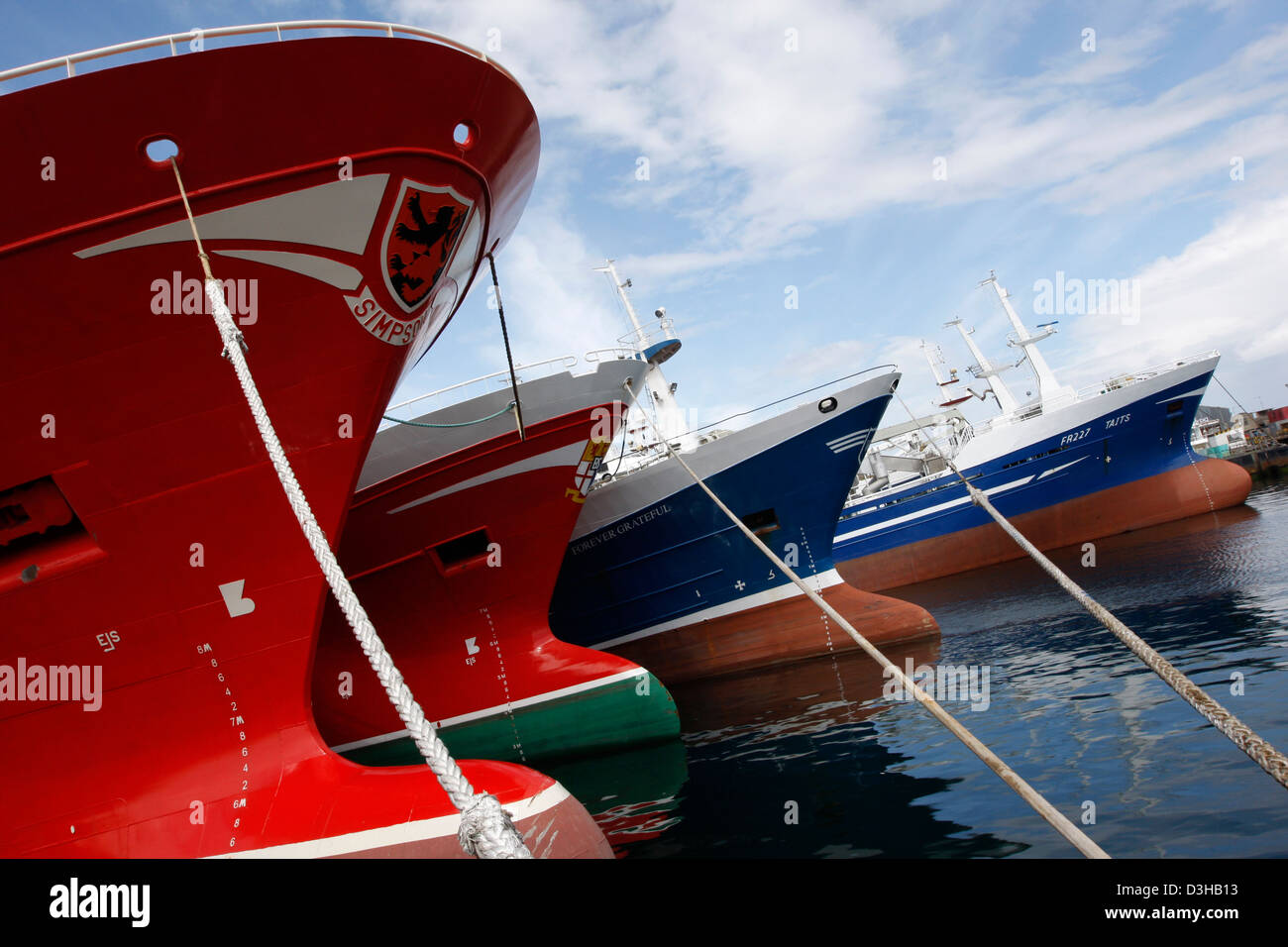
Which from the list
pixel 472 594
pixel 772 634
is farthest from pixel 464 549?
pixel 772 634

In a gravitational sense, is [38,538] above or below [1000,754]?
above

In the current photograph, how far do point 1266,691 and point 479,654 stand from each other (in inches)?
348

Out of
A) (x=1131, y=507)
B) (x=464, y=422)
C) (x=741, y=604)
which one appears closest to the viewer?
(x=464, y=422)

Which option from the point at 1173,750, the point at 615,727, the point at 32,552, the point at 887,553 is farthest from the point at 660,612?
the point at 887,553

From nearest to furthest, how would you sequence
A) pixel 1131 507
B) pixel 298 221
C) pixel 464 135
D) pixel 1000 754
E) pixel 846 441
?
1. pixel 298 221
2. pixel 464 135
3. pixel 1000 754
4. pixel 846 441
5. pixel 1131 507

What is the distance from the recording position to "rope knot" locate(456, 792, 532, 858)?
9.06 feet

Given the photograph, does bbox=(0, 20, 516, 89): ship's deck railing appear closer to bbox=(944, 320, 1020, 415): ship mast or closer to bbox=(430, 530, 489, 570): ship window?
bbox=(430, 530, 489, 570): ship window

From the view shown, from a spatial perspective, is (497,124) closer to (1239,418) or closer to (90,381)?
(90,381)

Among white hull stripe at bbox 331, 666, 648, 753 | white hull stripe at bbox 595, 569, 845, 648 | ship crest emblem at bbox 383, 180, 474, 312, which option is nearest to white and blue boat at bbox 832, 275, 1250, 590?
white hull stripe at bbox 595, 569, 845, 648

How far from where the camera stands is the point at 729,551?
44.7 feet

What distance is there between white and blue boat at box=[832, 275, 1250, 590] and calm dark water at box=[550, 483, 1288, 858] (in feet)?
34.6

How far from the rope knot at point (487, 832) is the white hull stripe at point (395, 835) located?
2668mm

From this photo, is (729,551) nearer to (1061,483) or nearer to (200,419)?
(200,419)

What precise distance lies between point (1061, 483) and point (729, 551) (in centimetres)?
1584
